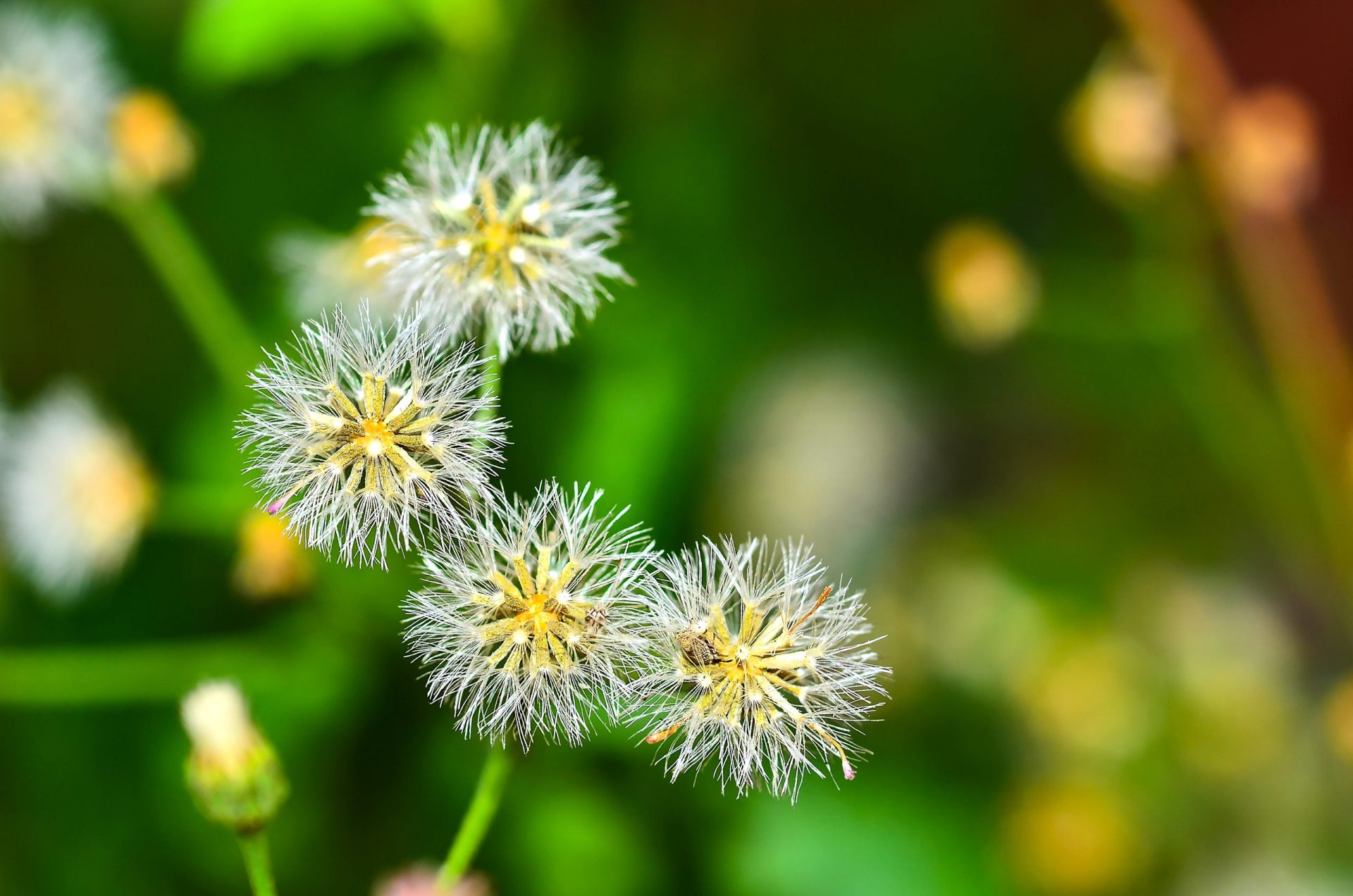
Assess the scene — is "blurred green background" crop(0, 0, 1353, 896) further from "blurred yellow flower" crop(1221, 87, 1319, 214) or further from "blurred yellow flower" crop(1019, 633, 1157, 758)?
"blurred yellow flower" crop(1221, 87, 1319, 214)

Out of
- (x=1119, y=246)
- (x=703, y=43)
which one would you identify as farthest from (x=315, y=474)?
(x=1119, y=246)

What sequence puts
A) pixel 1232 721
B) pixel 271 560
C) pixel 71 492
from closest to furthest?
pixel 271 560 → pixel 71 492 → pixel 1232 721

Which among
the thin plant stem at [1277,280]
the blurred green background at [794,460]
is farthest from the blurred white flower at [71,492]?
the thin plant stem at [1277,280]

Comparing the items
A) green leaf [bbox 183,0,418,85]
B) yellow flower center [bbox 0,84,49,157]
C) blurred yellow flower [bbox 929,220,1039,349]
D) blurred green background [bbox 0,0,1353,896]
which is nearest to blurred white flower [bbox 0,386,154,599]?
blurred green background [bbox 0,0,1353,896]

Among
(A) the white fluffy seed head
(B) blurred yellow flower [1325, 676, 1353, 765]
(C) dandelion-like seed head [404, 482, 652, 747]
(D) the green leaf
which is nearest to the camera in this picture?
(C) dandelion-like seed head [404, 482, 652, 747]

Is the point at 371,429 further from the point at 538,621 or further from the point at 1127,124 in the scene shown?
the point at 1127,124

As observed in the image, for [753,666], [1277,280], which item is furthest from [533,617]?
[1277,280]

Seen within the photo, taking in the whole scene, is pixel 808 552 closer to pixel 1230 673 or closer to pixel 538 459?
pixel 538 459
